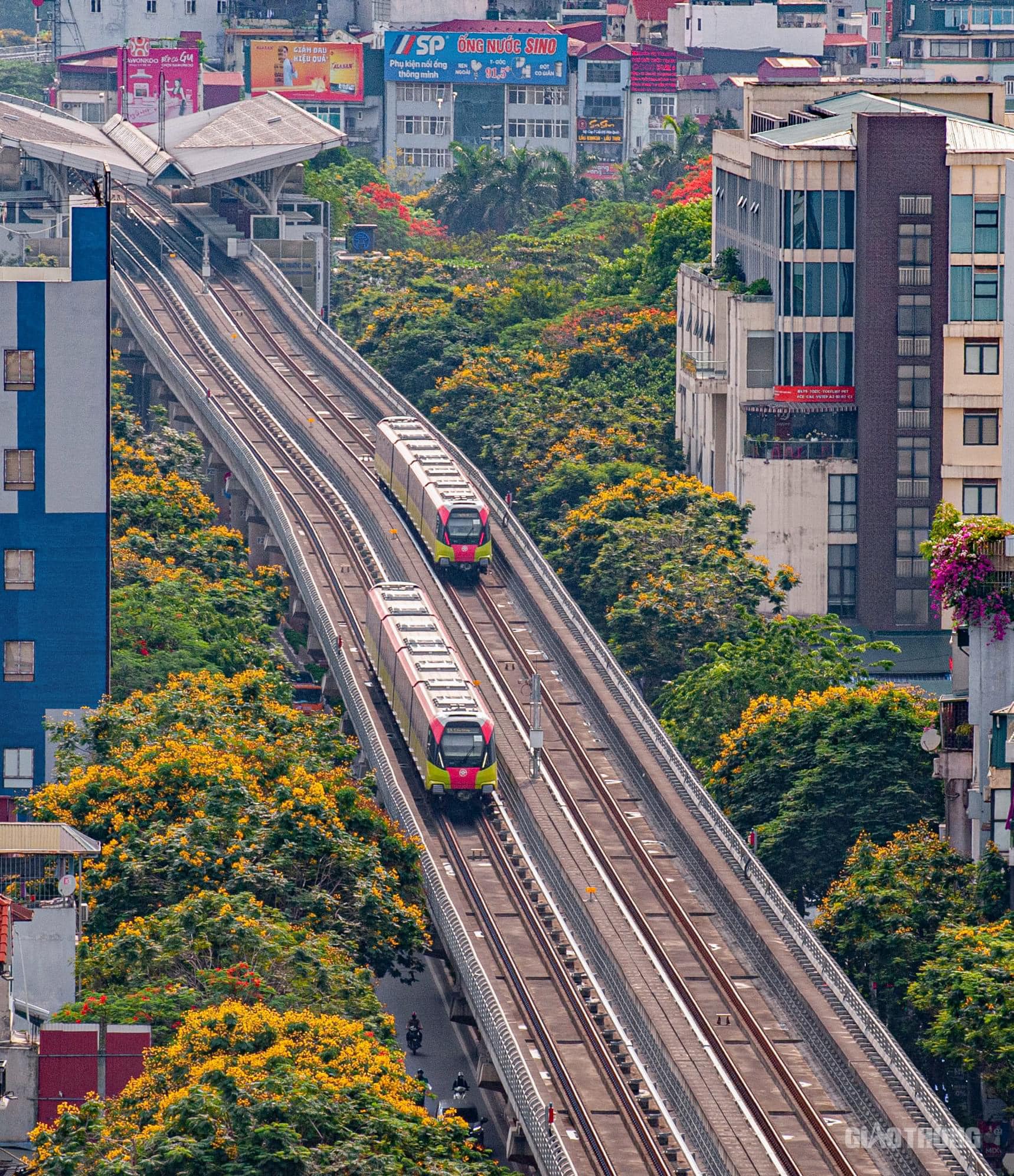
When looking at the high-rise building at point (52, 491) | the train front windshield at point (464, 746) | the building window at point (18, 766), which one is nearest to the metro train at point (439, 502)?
the train front windshield at point (464, 746)

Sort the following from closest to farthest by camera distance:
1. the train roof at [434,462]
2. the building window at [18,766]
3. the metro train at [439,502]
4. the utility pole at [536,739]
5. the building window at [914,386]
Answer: the building window at [18,766]
the utility pole at [536,739]
the metro train at [439,502]
the train roof at [434,462]
the building window at [914,386]

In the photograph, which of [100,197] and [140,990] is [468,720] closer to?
[100,197]

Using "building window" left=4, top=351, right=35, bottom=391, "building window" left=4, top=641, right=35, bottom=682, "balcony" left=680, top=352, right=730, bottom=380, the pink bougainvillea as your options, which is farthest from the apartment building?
"building window" left=4, top=351, right=35, bottom=391

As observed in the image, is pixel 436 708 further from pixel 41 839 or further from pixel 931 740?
pixel 41 839

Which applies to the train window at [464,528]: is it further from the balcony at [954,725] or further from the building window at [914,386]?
the balcony at [954,725]

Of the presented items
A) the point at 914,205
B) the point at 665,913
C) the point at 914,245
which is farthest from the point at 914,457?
the point at 665,913

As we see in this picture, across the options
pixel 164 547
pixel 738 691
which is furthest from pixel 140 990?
pixel 164 547
